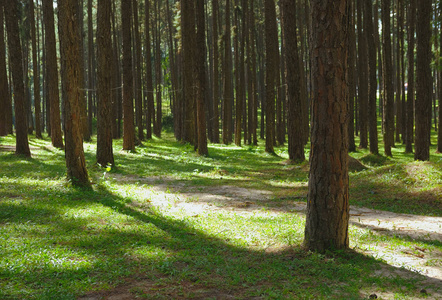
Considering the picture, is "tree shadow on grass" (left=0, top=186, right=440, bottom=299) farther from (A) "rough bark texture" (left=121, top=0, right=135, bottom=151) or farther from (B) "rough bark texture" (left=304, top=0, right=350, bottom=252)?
(A) "rough bark texture" (left=121, top=0, right=135, bottom=151)

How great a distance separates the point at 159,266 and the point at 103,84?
9.58 meters

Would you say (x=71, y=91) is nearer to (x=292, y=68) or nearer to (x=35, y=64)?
(x=292, y=68)

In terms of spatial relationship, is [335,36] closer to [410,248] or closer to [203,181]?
[410,248]

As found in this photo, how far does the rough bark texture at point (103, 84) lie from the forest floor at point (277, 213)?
5.58 ft

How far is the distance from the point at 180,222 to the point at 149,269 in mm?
2366

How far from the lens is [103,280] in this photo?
4.28 m

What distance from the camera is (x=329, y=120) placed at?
494cm

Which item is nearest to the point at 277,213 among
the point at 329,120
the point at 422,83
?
the point at 329,120

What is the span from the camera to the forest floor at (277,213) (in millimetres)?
4086

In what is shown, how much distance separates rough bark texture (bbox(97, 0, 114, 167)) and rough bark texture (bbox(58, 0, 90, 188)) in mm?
3817

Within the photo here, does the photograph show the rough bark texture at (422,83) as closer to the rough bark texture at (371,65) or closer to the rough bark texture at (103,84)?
the rough bark texture at (371,65)

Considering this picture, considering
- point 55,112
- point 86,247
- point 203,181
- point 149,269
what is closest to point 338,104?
point 149,269

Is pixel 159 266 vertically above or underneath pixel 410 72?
underneath

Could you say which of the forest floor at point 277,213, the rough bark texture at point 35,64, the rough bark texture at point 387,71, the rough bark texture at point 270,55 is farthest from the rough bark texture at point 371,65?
the rough bark texture at point 35,64
